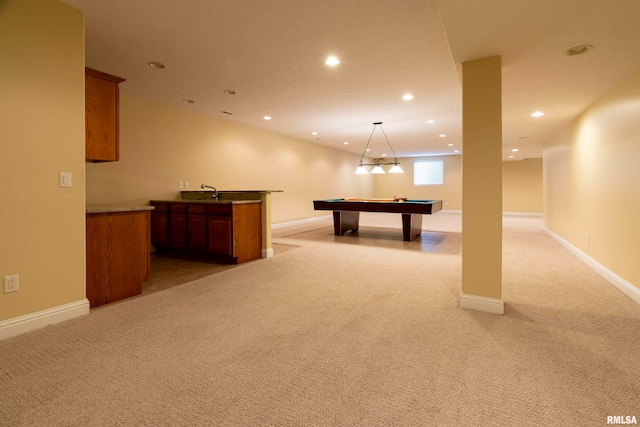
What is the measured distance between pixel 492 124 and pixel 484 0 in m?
0.98

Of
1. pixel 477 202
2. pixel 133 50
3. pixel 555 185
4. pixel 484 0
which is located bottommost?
pixel 477 202

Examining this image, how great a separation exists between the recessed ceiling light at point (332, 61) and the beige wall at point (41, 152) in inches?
90.9

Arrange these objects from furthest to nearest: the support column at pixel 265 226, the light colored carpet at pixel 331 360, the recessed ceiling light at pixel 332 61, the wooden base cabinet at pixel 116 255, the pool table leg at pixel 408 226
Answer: the pool table leg at pixel 408 226 → the support column at pixel 265 226 → the recessed ceiling light at pixel 332 61 → the wooden base cabinet at pixel 116 255 → the light colored carpet at pixel 331 360

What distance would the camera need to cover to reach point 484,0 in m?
1.82

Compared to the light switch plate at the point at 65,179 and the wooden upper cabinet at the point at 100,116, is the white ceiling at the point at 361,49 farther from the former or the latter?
the light switch plate at the point at 65,179

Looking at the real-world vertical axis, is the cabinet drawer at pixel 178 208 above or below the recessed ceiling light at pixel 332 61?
below

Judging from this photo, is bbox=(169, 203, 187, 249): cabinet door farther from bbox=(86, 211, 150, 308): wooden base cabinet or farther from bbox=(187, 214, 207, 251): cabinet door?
bbox=(86, 211, 150, 308): wooden base cabinet

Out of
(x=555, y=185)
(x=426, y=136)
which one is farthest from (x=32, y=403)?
(x=426, y=136)

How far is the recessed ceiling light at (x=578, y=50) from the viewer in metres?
2.45

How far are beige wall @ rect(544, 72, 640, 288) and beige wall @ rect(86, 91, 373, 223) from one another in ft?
19.9

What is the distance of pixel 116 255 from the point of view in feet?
9.48

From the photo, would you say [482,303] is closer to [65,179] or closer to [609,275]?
[609,275]

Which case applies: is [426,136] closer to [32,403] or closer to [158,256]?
[158,256]

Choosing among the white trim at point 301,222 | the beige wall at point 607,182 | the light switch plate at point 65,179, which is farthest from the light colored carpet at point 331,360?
the white trim at point 301,222
